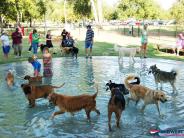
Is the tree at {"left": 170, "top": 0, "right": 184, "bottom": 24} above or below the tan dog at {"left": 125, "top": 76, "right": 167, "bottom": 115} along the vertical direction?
above

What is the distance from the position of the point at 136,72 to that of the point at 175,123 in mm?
8562

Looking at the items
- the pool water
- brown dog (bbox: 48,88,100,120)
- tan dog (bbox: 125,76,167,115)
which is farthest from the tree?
brown dog (bbox: 48,88,100,120)

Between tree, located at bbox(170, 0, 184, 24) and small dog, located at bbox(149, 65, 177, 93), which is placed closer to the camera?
small dog, located at bbox(149, 65, 177, 93)

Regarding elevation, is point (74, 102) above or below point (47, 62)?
below

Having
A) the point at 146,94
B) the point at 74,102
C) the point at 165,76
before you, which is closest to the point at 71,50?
the point at 165,76

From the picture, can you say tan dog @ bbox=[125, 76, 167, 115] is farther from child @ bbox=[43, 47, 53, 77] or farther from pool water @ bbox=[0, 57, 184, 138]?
child @ bbox=[43, 47, 53, 77]

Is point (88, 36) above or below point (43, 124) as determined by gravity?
above

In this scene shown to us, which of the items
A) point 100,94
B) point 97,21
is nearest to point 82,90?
point 100,94

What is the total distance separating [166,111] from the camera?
12648mm

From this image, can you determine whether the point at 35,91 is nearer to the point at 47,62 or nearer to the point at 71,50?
the point at 47,62

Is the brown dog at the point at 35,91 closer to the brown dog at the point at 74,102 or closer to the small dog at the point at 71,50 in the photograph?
the brown dog at the point at 74,102

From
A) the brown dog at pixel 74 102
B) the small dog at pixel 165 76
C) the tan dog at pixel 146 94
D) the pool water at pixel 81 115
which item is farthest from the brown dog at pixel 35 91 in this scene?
the small dog at pixel 165 76

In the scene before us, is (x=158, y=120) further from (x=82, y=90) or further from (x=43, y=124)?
(x=82, y=90)

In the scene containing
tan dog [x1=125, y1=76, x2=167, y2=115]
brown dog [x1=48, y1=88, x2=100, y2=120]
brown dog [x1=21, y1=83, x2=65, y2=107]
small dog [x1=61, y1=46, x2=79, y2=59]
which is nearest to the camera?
brown dog [x1=48, y1=88, x2=100, y2=120]
